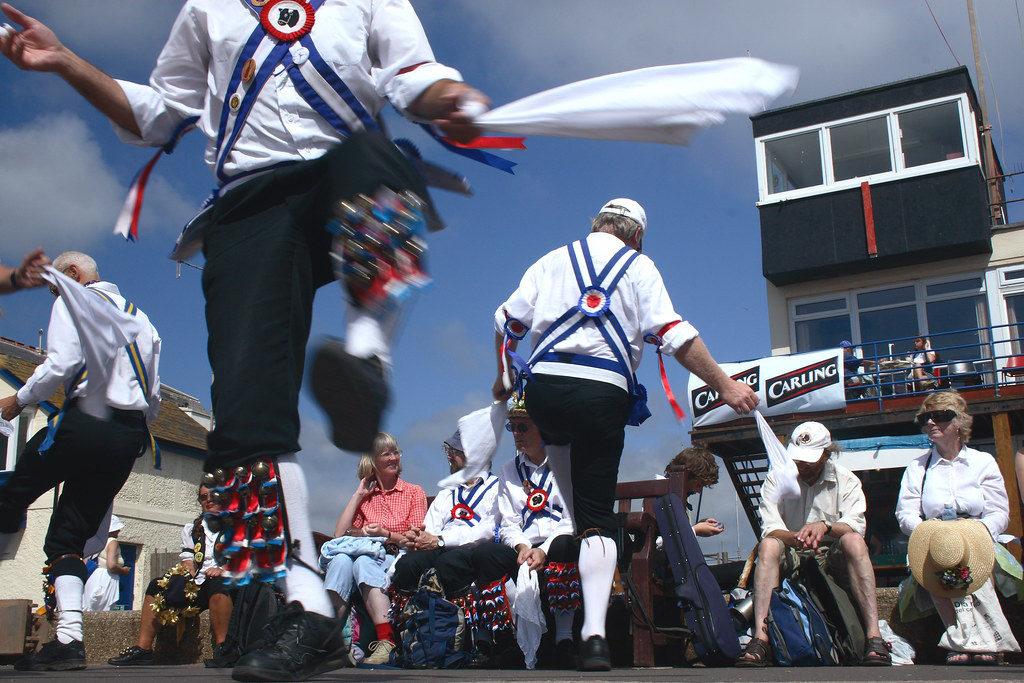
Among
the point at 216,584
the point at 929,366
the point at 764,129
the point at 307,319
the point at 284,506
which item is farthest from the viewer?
the point at 764,129

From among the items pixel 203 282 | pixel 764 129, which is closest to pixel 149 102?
pixel 203 282

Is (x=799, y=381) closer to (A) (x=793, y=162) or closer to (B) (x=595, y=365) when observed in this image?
(A) (x=793, y=162)

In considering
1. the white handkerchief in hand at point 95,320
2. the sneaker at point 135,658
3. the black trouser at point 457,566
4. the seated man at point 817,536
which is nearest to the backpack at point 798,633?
the seated man at point 817,536

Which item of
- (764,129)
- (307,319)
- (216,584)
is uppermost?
(764,129)

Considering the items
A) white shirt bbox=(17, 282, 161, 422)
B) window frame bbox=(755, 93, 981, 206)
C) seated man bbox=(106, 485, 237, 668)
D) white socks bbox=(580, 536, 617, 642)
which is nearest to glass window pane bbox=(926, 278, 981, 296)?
window frame bbox=(755, 93, 981, 206)

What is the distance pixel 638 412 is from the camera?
4.12m

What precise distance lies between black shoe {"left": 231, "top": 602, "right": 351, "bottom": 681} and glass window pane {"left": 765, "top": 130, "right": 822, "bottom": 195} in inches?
899

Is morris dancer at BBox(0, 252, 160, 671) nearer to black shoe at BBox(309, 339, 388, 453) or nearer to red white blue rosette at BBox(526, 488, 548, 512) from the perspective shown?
red white blue rosette at BBox(526, 488, 548, 512)

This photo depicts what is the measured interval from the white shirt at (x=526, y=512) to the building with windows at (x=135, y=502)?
57.4ft

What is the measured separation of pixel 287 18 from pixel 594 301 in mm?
2042

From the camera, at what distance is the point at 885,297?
21922 millimetres

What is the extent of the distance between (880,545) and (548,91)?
681 inches

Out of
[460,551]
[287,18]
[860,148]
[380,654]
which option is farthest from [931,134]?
[287,18]

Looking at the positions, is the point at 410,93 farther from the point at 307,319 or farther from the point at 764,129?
the point at 764,129
